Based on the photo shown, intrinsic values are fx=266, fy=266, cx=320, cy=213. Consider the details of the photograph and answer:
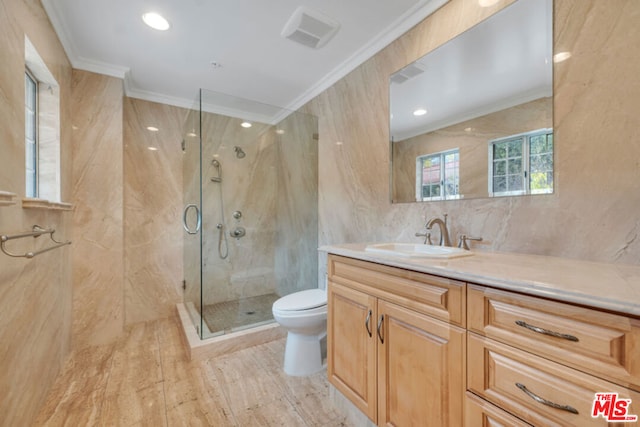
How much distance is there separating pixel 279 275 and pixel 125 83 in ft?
8.12

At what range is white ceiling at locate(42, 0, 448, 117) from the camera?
167 cm

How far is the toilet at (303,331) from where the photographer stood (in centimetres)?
187

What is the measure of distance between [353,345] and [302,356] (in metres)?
0.70

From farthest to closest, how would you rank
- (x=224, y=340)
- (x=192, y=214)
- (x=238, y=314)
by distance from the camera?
1. (x=192, y=214)
2. (x=238, y=314)
3. (x=224, y=340)

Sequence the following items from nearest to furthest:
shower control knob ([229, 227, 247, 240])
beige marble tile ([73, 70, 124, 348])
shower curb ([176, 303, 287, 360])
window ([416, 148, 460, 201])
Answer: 1. window ([416, 148, 460, 201])
2. shower curb ([176, 303, 287, 360])
3. beige marble tile ([73, 70, 124, 348])
4. shower control knob ([229, 227, 247, 240])

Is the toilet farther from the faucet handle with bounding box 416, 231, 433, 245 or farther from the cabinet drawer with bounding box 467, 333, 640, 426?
the cabinet drawer with bounding box 467, 333, 640, 426

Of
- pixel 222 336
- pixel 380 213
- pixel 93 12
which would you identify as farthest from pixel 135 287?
pixel 380 213

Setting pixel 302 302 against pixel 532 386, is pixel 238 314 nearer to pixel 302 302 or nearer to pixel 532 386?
pixel 302 302

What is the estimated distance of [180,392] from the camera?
1698 millimetres

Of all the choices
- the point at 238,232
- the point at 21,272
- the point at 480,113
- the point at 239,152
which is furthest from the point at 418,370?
the point at 239,152

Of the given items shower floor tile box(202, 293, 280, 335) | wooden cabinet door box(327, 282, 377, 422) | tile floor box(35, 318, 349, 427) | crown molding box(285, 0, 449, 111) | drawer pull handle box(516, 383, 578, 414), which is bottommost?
tile floor box(35, 318, 349, 427)

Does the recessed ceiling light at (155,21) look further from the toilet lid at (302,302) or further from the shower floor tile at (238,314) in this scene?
the shower floor tile at (238,314)

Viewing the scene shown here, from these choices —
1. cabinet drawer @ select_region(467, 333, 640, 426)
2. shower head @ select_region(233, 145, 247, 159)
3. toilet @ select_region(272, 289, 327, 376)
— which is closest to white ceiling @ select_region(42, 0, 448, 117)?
shower head @ select_region(233, 145, 247, 159)

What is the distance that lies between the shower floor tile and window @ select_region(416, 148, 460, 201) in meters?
1.86
